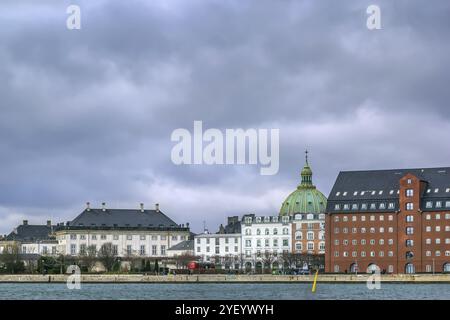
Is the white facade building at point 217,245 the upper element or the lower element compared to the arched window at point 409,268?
upper

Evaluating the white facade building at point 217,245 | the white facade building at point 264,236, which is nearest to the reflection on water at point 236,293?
the white facade building at point 264,236

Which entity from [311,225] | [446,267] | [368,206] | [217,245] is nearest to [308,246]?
[311,225]

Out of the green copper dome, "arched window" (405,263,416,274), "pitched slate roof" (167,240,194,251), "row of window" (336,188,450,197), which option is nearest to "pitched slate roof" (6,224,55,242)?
"pitched slate roof" (167,240,194,251)

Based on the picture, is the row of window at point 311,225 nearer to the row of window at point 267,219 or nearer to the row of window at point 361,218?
the row of window at point 267,219

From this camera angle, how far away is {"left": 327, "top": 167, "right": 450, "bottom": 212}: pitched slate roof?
99125 mm

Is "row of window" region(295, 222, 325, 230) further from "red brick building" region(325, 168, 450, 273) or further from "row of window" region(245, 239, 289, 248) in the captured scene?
"red brick building" region(325, 168, 450, 273)

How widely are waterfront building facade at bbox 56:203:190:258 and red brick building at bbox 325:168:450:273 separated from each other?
138 ft

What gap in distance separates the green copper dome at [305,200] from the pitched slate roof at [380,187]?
25.9 m

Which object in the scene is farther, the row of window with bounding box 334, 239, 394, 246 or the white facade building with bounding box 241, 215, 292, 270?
the white facade building with bounding box 241, 215, 292, 270

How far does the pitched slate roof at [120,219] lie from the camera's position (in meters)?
140
